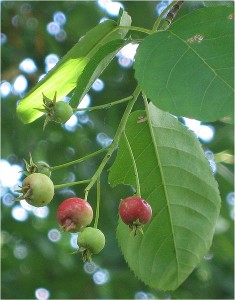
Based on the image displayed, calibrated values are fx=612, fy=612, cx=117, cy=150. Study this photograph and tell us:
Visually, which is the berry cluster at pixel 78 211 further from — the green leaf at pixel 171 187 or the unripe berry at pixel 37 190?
the green leaf at pixel 171 187

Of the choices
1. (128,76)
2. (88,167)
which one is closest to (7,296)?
(88,167)

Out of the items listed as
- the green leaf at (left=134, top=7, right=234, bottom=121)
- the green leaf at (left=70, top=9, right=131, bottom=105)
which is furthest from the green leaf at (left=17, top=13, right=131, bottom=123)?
the green leaf at (left=134, top=7, right=234, bottom=121)

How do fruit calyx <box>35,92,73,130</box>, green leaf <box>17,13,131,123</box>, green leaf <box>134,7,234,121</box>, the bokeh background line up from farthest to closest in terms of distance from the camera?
1. the bokeh background
2. green leaf <box>17,13,131,123</box>
3. fruit calyx <box>35,92,73,130</box>
4. green leaf <box>134,7,234,121</box>

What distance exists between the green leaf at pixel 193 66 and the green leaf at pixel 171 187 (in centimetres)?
34

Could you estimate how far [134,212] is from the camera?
1.51m

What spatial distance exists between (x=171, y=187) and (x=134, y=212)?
1.27 ft

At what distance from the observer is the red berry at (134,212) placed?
1.51m

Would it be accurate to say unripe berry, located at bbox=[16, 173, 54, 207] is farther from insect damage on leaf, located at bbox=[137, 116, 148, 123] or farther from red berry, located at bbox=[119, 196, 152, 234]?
insect damage on leaf, located at bbox=[137, 116, 148, 123]

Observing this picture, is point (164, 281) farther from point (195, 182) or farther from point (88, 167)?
point (88, 167)

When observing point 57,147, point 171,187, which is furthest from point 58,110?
point 57,147

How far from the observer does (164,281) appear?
192cm

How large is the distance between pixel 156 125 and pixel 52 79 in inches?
13.7

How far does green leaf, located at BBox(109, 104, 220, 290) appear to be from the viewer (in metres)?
1.85

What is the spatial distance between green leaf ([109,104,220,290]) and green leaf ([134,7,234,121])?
1.12ft
